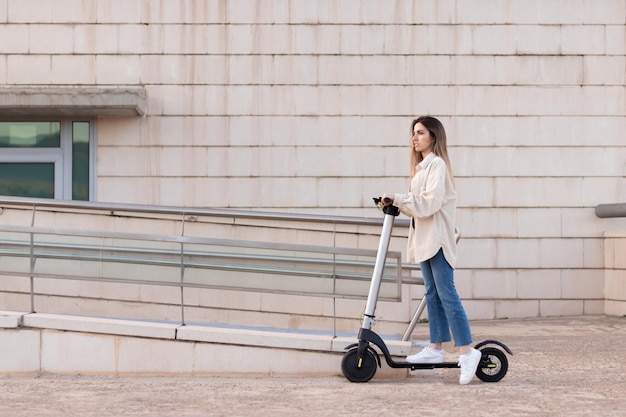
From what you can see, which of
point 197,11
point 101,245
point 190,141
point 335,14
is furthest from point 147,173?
point 101,245

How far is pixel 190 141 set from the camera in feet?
44.4

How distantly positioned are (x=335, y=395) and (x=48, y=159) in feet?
25.2

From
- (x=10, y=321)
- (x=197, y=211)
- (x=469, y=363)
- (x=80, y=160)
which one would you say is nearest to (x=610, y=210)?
(x=80, y=160)

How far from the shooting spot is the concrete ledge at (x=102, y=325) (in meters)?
8.09

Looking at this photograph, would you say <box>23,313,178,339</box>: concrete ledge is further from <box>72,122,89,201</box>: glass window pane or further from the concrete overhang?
<box>72,122,89,201</box>: glass window pane

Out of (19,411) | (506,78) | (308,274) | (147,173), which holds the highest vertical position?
(506,78)

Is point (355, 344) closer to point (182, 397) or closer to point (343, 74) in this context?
point (182, 397)

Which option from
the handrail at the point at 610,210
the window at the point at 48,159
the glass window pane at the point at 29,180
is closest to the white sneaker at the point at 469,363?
the handrail at the point at 610,210

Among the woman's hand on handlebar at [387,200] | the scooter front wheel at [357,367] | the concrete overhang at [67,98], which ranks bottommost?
the scooter front wheel at [357,367]

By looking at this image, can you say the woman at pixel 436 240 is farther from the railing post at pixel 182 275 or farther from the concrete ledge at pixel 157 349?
the railing post at pixel 182 275

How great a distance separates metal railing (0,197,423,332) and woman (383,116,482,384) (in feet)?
1.26

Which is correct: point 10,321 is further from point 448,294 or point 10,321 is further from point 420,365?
point 448,294

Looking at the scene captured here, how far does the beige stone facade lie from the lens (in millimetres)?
13523

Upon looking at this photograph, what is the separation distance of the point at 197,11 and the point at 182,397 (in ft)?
24.6
